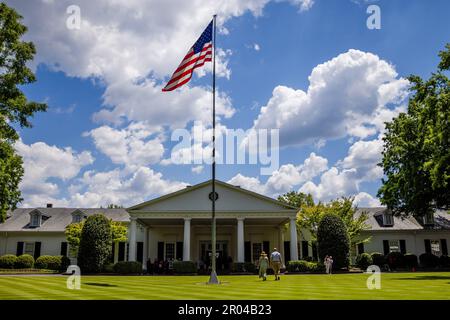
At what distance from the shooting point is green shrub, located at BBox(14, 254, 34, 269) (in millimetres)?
36719

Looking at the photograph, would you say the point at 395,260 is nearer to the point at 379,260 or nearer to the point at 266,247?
the point at 379,260

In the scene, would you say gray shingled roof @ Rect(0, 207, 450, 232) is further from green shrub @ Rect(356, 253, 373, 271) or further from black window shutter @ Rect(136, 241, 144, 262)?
green shrub @ Rect(356, 253, 373, 271)

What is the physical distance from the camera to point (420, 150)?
2980cm

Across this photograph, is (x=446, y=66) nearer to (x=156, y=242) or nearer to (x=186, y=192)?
(x=186, y=192)

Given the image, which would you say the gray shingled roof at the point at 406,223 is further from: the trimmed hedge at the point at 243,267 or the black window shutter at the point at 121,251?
the black window shutter at the point at 121,251

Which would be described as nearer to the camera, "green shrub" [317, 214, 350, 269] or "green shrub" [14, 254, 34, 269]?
"green shrub" [317, 214, 350, 269]

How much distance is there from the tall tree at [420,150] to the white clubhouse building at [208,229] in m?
5.39

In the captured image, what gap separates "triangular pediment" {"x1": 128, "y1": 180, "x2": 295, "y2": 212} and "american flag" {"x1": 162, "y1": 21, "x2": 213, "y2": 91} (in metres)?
15.0

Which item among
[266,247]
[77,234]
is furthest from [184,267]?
[77,234]

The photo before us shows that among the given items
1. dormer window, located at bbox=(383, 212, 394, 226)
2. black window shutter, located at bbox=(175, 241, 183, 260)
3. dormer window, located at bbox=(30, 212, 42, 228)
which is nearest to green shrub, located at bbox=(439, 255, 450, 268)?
dormer window, located at bbox=(383, 212, 394, 226)

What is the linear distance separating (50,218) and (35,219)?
1.71 m
